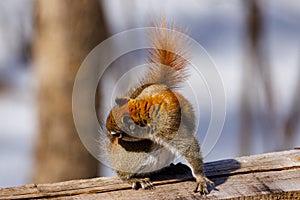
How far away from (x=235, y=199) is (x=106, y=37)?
3.29 m

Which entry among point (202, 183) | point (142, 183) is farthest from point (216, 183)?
point (142, 183)

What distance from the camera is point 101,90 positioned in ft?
18.5

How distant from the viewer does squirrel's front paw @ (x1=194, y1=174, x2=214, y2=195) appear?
256 centimetres

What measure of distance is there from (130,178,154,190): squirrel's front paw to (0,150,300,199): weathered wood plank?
2cm

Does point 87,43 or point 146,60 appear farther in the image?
point 87,43

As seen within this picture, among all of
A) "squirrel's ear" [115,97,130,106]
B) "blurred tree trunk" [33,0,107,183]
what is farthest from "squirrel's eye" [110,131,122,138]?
"blurred tree trunk" [33,0,107,183]

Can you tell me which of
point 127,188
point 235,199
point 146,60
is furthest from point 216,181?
point 146,60

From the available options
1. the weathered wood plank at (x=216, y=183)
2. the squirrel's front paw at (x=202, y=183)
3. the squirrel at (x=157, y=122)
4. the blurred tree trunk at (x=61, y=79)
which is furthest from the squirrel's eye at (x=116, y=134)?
the blurred tree trunk at (x=61, y=79)

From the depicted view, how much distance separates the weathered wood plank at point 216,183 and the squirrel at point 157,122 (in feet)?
0.17

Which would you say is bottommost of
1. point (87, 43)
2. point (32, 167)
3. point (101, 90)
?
point (32, 167)

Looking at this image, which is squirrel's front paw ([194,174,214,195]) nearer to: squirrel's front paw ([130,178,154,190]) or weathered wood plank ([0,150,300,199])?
weathered wood plank ([0,150,300,199])

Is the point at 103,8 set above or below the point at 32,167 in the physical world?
above

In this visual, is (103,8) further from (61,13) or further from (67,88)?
(67,88)

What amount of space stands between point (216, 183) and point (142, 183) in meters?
0.28
